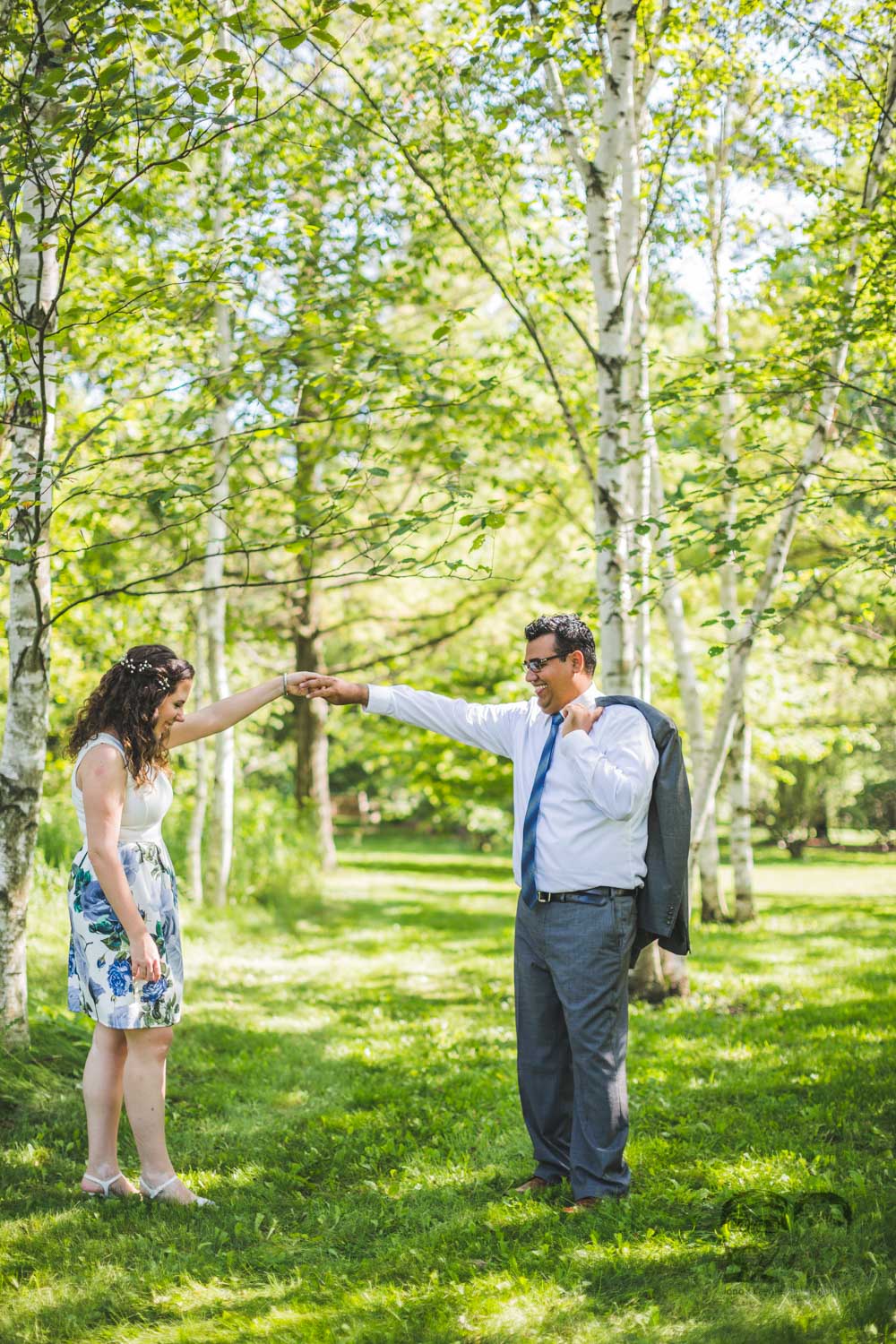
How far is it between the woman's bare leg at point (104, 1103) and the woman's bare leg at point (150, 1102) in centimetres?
6

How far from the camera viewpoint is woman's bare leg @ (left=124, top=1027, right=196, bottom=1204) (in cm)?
388

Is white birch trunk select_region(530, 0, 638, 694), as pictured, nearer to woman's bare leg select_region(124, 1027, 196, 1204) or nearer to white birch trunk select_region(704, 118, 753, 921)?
white birch trunk select_region(704, 118, 753, 921)

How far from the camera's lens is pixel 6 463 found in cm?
530

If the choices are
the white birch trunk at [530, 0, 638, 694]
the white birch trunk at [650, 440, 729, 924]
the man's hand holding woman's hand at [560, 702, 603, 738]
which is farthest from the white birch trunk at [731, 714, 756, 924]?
the man's hand holding woman's hand at [560, 702, 603, 738]

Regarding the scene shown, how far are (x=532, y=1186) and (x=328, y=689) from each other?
216cm

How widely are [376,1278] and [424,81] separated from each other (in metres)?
7.28

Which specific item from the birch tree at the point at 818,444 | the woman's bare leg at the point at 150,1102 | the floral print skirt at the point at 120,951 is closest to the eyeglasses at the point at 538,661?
the floral print skirt at the point at 120,951

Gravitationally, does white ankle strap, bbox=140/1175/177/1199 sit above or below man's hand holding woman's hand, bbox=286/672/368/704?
below

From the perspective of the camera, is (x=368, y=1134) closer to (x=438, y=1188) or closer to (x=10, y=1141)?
(x=438, y=1188)

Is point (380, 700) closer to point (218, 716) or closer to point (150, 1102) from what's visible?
point (218, 716)

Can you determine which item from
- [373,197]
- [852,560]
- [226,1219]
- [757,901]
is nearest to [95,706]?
[226,1219]

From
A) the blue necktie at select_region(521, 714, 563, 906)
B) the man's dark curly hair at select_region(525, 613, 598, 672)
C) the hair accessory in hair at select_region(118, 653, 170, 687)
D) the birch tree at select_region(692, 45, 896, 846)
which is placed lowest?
the blue necktie at select_region(521, 714, 563, 906)

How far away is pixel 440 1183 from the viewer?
4250mm

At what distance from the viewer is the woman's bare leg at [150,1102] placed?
3.88 m
